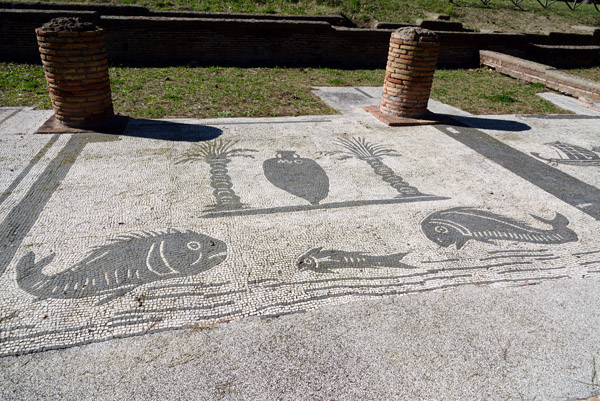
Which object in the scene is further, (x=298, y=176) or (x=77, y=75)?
(x=77, y=75)

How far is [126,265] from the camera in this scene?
8.05ft

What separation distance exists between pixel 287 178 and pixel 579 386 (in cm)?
261

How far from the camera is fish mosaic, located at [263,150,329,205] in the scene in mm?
3494

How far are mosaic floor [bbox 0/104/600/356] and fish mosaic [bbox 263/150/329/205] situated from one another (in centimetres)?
2

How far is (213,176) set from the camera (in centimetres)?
371

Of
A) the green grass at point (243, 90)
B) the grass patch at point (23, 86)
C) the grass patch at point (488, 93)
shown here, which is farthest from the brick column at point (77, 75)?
the grass patch at point (488, 93)

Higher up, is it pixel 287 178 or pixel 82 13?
pixel 82 13

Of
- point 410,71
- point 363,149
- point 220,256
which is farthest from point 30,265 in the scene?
point 410,71

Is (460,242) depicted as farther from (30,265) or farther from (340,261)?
(30,265)

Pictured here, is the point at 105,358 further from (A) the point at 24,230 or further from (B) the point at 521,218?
(B) the point at 521,218

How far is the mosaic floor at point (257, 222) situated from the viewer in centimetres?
222

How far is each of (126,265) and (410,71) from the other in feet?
14.3

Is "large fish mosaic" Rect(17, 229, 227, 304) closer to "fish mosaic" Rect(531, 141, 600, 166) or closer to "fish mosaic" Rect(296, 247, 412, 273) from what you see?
"fish mosaic" Rect(296, 247, 412, 273)

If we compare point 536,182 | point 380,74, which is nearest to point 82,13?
point 380,74
